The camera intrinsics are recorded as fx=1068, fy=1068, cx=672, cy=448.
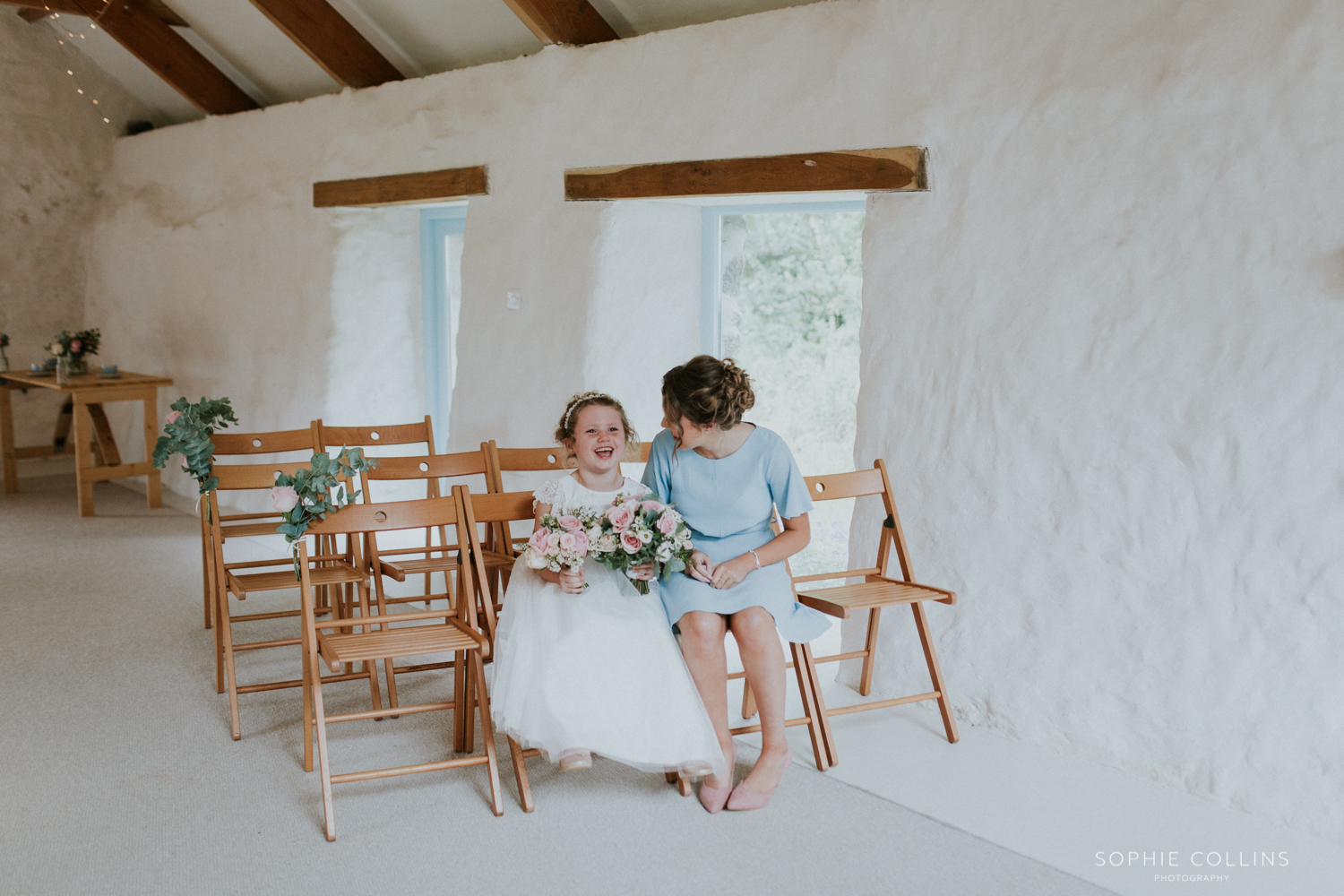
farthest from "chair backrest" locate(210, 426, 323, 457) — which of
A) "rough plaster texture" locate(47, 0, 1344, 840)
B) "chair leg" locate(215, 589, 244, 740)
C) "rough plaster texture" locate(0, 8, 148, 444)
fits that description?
"rough plaster texture" locate(0, 8, 148, 444)

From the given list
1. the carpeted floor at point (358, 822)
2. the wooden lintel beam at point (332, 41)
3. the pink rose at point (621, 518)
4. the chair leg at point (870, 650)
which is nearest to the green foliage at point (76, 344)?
the wooden lintel beam at point (332, 41)

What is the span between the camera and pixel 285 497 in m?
3.17

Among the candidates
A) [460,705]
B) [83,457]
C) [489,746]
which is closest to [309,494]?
[460,705]

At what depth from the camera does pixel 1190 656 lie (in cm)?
306

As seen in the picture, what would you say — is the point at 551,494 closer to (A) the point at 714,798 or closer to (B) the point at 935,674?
(A) the point at 714,798

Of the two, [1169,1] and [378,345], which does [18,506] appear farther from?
[1169,1]

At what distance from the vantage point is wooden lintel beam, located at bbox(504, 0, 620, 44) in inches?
177

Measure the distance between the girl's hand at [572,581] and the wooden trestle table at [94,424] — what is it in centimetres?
481

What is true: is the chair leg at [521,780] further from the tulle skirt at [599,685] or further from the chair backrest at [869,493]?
the chair backrest at [869,493]

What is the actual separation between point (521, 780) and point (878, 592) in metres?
1.26

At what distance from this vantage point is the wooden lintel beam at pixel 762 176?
11.8 feet

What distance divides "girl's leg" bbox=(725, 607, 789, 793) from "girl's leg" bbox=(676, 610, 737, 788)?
79 millimetres

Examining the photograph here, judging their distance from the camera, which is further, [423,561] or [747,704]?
[423,561]

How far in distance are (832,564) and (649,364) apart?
1.23 m
